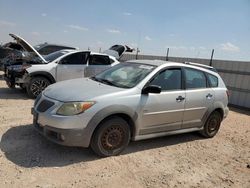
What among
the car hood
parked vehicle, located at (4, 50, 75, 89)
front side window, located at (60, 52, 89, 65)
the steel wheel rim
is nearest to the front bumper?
the car hood

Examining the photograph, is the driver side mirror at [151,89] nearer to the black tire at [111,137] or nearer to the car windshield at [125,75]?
the car windshield at [125,75]

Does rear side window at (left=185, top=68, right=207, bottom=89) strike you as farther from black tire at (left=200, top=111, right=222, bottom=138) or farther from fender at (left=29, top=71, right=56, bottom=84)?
fender at (left=29, top=71, right=56, bottom=84)

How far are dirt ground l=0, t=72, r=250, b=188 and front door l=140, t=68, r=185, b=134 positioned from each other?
0.47m

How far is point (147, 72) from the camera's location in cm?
551

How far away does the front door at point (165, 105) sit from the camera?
17.3ft

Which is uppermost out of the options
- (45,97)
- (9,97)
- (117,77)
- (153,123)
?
(117,77)

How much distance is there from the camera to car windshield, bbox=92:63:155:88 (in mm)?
5367

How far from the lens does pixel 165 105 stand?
5.47m

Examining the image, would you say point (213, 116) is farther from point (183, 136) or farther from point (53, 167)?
point (53, 167)

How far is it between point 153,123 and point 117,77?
1.11 m

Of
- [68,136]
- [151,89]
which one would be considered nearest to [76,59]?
[151,89]

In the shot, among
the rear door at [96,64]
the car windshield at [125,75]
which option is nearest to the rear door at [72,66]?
the rear door at [96,64]

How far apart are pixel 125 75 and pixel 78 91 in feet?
3.67

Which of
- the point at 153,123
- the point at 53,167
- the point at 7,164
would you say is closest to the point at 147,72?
the point at 153,123
